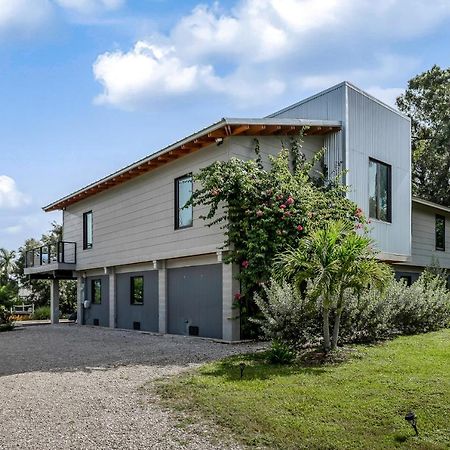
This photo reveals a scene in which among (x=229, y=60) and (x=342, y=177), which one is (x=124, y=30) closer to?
(x=229, y=60)

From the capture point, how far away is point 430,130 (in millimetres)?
31031

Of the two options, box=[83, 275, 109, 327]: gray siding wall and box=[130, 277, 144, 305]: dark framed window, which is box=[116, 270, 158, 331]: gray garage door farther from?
box=[83, 275, 109, 327]: gray siding wall

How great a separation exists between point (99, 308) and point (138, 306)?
3.96 metres

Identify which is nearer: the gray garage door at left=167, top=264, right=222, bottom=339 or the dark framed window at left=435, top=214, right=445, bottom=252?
the gray garage door at left=167, top=264, right=222, bottom=339

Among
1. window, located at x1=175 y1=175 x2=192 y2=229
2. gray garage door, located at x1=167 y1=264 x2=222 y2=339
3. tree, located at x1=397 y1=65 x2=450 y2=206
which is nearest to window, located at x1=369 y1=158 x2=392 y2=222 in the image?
gray garage door, located at x1=167 y1=264 x2=222 y2=339

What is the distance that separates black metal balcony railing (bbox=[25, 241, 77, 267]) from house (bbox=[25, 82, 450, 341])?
9.70 ft

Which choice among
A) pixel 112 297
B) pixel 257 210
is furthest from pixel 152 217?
pixel 257 210

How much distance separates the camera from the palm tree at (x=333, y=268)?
9.13 metres

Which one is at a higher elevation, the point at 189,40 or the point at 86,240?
the point at 189,40

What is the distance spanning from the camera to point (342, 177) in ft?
48.6

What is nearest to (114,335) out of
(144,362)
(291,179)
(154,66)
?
(144,362)

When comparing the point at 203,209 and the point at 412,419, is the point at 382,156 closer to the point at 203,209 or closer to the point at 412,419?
the point at 203,209

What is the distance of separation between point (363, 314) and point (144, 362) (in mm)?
4655

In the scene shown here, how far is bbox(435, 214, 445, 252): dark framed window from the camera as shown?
2259 cm
